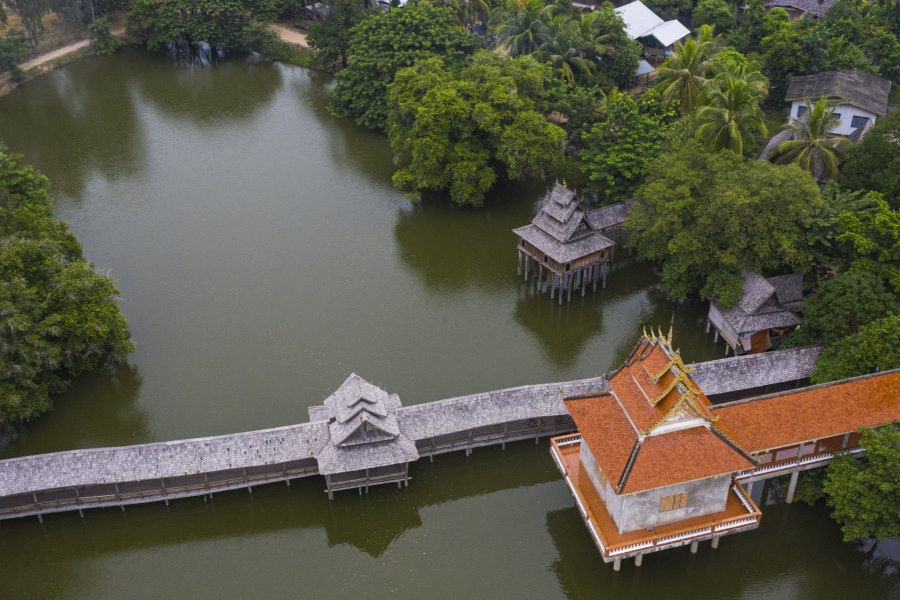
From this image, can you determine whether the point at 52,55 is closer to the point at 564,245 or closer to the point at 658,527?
the point at 564,245

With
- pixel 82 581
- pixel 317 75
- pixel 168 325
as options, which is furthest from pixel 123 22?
pixel 82 581

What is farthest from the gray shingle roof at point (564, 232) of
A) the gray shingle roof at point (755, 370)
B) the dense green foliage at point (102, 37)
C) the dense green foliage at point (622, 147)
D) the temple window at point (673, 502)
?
the dense green foliage at point (102, 37)

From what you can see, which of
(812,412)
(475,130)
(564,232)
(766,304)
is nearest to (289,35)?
(475,130)

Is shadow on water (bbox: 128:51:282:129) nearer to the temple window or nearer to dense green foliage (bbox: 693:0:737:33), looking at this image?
dense green foliage (bbox: 693:0:737:33)

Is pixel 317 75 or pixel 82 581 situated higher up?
pixel 317 75

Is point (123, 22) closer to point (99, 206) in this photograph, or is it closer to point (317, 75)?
point (317, 75)

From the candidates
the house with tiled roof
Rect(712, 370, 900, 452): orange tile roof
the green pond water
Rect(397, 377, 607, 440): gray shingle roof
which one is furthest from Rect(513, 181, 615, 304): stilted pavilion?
the house with tiled roof

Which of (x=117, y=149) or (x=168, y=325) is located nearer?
(x=168, y=325)
